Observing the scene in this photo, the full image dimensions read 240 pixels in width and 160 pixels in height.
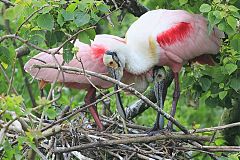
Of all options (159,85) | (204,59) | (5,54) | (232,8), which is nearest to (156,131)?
(159,85)

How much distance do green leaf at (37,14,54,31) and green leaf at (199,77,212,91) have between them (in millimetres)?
1703

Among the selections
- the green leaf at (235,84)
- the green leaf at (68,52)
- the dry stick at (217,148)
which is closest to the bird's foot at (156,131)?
the dry stick at (217,148)

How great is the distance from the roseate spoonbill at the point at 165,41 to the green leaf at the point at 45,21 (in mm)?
1395

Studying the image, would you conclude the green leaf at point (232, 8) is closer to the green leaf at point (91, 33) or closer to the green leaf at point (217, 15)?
the green leaf at point (217, 15)

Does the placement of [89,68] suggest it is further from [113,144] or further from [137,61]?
[113,144]

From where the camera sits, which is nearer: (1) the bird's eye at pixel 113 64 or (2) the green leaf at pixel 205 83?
(2) the green leaf at pixel 205 83

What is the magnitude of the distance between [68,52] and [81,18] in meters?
0.27

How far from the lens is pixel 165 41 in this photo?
314 inches

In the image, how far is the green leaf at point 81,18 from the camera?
650cm

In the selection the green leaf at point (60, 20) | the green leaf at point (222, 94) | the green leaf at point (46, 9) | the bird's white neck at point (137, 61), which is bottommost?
the green leaf at point (222, 94)

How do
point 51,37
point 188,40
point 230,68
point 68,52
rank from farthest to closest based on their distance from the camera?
point 188,40 → point 230,68 → point 51,37 → point 68,52

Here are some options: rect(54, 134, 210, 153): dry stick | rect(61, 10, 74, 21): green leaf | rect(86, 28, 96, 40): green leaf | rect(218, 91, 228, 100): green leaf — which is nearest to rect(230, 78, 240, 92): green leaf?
rect(218, 91, 228, 100): green leaf

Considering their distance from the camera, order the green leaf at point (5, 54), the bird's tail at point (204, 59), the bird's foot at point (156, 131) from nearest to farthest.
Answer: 1. the green leaf at point (5, 54)
2. the bird's foot at point (156, 131)
3. the bird's tail at point (204, 59)

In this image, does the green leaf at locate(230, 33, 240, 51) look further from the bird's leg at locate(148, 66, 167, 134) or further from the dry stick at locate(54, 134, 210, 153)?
the bird's leg at locate(148, 66, 167, 134)
